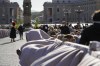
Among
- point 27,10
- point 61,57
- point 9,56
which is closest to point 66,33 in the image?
point 9,56

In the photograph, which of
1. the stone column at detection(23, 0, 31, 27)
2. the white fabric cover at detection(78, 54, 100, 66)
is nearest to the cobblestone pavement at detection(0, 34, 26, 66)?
the white fabric cover at detection(78, 54, 100, 66)

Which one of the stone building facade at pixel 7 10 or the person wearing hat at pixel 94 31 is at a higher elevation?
the person wearing hat at pixel 94 31

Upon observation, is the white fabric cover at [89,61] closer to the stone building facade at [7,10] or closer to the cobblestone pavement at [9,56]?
the cobblestone pavement at [9,56]

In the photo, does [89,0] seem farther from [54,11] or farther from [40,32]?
[40,32]

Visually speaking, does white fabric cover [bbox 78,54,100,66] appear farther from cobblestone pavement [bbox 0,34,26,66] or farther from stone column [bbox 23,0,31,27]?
stone column [bbox 23,0,31,27]

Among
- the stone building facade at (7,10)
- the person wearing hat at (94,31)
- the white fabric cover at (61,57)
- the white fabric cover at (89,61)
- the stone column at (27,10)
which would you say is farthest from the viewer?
the stone building facade at (7,10)

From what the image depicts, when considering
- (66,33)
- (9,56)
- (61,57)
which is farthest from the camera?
(9,56)

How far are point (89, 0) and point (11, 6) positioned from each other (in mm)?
31869

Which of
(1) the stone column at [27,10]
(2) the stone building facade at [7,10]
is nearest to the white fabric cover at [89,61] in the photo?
(1) the stone column at [27,10]

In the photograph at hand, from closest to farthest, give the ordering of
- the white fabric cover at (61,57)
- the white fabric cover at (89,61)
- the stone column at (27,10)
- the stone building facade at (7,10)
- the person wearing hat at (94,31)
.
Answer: the white fabric cover at (89,61) → the white fabric cover at (61,57) → the person wearing hat at (94,31) → the stone column at (27,10) → the stone building facade at (7,10)

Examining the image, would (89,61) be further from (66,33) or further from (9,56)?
(9,56)

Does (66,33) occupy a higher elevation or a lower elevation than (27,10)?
higher

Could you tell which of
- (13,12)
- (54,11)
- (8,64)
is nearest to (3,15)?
(13,12)

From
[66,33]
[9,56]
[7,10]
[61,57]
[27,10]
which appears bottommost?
[7,10]
